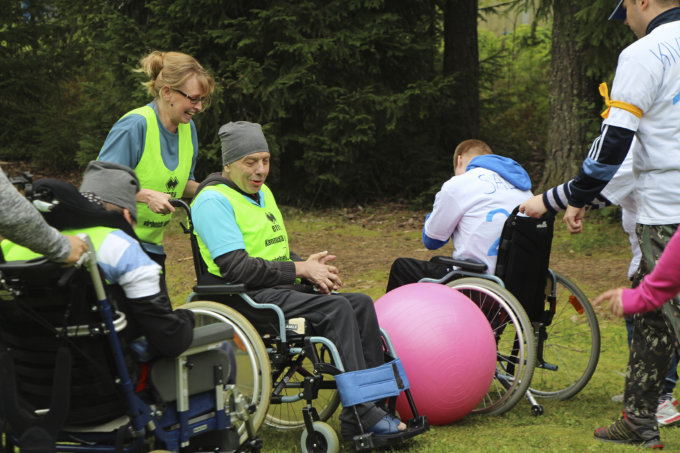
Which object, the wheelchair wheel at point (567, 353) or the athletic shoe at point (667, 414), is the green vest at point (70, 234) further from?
the athletic shoe at point (667, 414)

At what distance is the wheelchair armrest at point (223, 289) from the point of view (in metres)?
4.30

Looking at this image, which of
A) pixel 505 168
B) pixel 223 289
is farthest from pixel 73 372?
pixel 505 168

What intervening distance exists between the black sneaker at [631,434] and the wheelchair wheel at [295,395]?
1385 mm

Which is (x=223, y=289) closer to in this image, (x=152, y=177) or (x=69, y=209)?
(x=152, y=177)

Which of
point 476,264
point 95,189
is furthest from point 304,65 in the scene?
point 95,189

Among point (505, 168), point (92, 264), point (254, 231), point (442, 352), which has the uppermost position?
point (92, 264)

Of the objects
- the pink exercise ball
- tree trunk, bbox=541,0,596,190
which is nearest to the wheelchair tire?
the pink exercise ball

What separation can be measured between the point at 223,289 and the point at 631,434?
84.8 inches

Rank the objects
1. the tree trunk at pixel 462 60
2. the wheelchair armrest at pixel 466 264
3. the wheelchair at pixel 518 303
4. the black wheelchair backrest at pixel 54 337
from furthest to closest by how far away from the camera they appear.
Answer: the tree trunk at pixel 462 60 → the wheelchair armrest at pixel 466 264 → the wheelchair at pixel 518 303 → the black wheelchair backrest at pixel 54 337

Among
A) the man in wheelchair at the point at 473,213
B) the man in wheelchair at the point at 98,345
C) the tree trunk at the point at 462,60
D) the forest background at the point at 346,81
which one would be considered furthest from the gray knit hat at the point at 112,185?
the tree trunk at the point at 462,60

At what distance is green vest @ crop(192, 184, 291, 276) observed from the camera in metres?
4.55

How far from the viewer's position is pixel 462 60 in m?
13.1

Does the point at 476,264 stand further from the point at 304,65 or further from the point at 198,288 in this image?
the point at 304,65

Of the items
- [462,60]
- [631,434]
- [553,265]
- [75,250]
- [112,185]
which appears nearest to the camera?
[75,250]
